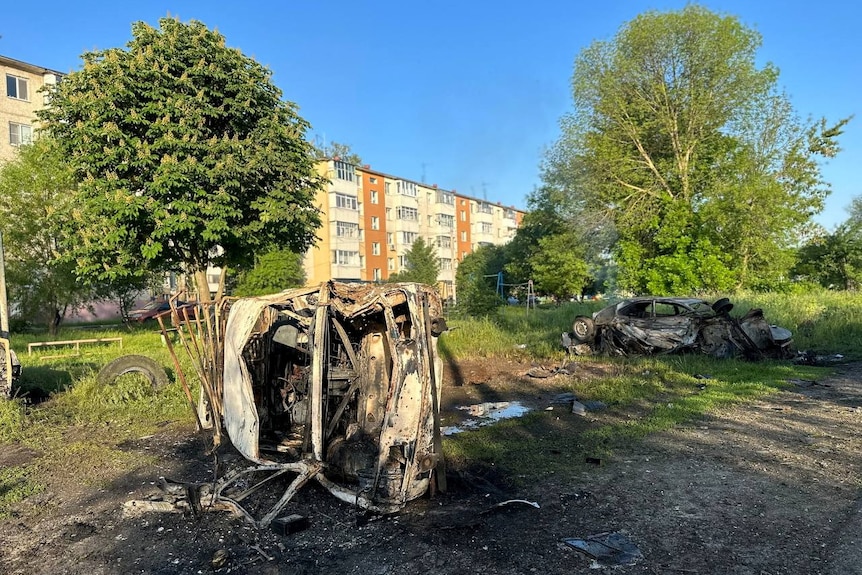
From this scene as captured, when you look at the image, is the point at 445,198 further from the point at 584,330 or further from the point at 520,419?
the point at 520,419

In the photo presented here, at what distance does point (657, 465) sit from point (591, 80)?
2526 cm

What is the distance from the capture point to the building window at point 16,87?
3322cm

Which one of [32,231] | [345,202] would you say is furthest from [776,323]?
[345,202]

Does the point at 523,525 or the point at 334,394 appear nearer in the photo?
the point at 523,525

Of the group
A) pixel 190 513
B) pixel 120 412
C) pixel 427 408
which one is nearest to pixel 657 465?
pixel 427 408

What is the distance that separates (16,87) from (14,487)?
37.4 meters

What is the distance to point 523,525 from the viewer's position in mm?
4324

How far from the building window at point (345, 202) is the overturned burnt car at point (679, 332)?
3600cm

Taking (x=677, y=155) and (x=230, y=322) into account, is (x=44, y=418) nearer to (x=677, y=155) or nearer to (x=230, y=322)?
(x=230, y=322)

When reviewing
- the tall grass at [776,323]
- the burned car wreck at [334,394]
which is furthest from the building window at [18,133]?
the burned car wreck at [334,394]

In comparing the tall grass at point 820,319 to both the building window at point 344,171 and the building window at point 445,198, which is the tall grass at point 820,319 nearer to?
the building window at point 344,171

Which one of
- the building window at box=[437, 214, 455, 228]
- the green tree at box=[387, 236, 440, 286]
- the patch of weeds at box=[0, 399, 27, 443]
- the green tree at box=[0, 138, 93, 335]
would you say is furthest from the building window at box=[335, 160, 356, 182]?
the patch of weeds at box=[0, 399, 27, 443]

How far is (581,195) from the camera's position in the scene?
28.3 meters

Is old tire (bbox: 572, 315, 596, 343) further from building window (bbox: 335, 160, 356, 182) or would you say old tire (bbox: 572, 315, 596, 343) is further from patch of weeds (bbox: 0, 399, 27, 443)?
building window (bbox: 335, 160, 356, 182)
